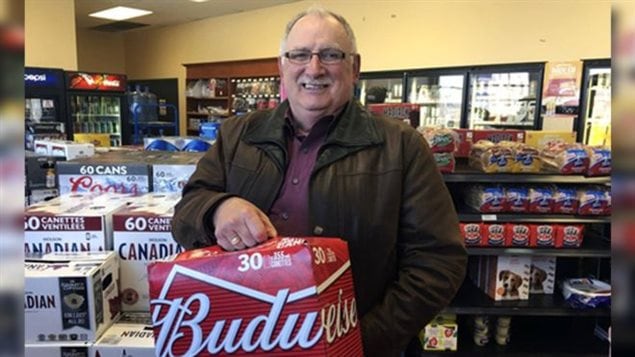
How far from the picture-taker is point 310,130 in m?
1.33

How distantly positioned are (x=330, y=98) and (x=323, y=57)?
0.11 metres

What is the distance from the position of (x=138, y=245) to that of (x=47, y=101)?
5.16 m

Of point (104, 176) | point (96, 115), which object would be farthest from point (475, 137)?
point (96, 115)

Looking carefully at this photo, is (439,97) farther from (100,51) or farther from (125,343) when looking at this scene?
(100,51)

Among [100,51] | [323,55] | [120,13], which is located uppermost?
[120,13]

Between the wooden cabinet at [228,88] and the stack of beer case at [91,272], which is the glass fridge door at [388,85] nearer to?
the wooden cabinet at [228,88]

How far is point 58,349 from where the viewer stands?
1.53 m

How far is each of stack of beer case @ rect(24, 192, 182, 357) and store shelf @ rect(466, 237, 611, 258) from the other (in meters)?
1.76

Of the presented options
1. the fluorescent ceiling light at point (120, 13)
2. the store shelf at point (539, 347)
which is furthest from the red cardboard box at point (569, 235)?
the fluorescent ceiling light at point (120, 13)

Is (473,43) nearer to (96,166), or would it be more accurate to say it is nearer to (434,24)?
(434,24)

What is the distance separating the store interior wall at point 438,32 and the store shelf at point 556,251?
2158 mm

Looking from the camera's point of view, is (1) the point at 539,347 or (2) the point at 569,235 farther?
(1) the point at 539,347

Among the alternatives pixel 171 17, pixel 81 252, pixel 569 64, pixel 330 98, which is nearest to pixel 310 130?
pixel 330 98

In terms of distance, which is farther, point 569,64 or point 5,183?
point 569,64
